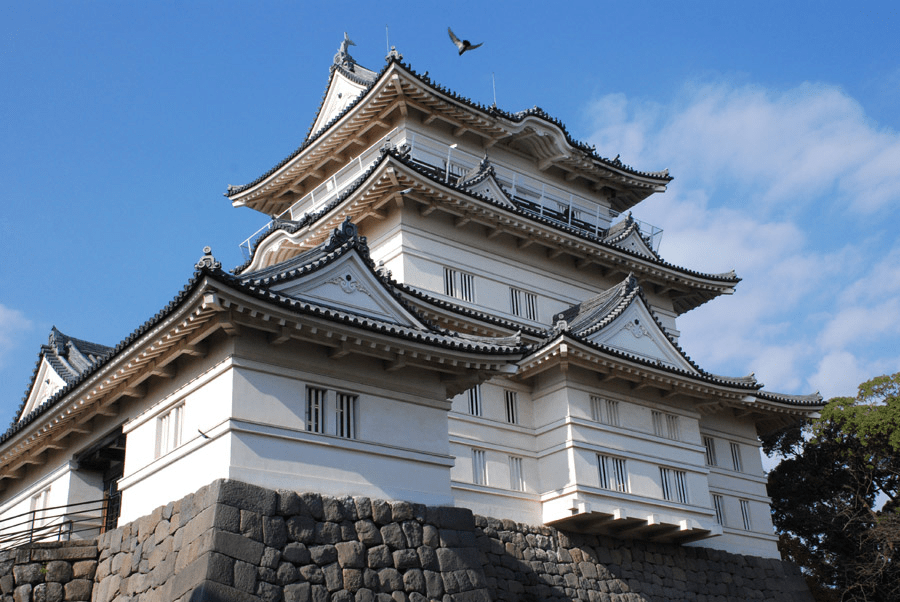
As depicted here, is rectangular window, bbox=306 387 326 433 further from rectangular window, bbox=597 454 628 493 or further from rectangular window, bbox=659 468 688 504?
rectangular window, bbox=659 468 688 504

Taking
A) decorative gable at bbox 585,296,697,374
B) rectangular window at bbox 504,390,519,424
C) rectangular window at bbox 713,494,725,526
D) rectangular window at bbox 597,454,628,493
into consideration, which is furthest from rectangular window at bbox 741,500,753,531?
rectangular window at bbox 504,390,519,424

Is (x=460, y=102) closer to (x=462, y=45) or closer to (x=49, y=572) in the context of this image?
(x=462, y=45)

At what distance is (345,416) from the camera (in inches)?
606

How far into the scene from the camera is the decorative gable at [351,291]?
1564 centimetres

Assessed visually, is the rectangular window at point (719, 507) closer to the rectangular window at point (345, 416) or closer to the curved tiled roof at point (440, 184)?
the curved tiled roof at point (440, 184)

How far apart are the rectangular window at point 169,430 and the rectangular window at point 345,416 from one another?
8.52 feet

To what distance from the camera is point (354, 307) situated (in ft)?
53.0

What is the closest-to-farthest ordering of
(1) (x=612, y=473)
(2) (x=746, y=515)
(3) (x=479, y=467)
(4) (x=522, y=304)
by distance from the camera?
(3) (x=479, y=467), (1) (x=612, y=473), (2) (x=746, y=515), (4) (x=522, y=304)

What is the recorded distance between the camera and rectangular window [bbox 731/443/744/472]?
26078 millimetres

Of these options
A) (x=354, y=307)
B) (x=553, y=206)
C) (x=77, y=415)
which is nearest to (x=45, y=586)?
(x=77, y=415)

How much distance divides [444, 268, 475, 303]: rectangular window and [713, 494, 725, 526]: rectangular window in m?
8.51

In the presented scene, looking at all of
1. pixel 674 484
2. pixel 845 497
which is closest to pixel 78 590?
pixel 674 484

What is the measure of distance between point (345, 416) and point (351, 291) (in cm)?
227

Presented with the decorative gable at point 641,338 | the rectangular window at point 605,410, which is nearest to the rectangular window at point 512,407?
the rectangular window at point 605,410
